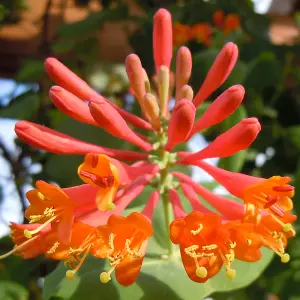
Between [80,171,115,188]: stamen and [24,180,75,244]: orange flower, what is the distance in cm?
4

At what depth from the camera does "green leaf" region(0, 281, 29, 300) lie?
1047 millimetres

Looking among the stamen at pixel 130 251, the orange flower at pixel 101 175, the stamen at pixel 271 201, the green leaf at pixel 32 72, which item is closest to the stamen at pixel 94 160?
the orange flower at pixel 101 175

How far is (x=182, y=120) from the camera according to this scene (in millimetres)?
702

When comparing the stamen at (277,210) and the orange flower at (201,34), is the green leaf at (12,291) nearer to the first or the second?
the stamen at (277,210)

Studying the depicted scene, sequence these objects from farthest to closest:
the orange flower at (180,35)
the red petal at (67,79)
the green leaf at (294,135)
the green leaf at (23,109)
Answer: the orange flower at (180,35) < the green leaf at (294,135) < the green leaf at (23,109) < the red petal at (67,79)

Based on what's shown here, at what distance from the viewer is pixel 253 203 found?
70 centimetres

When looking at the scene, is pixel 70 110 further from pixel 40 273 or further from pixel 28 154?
pixel 28 154

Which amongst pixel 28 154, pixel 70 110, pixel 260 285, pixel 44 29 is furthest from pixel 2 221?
pixel 70 110

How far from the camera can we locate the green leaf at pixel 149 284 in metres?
0.79

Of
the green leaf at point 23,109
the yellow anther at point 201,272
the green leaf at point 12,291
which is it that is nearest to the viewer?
the yellow anther at point 201,272

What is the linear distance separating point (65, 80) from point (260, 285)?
71cm


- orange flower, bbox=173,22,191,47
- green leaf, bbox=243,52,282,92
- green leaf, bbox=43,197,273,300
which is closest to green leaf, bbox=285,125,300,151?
green leaf, bbox=243,52,282,92

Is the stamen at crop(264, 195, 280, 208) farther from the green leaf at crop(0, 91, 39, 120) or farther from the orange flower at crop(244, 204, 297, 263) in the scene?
the green leaf at crop(0, 91, 39, 120)

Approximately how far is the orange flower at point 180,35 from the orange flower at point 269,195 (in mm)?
784
